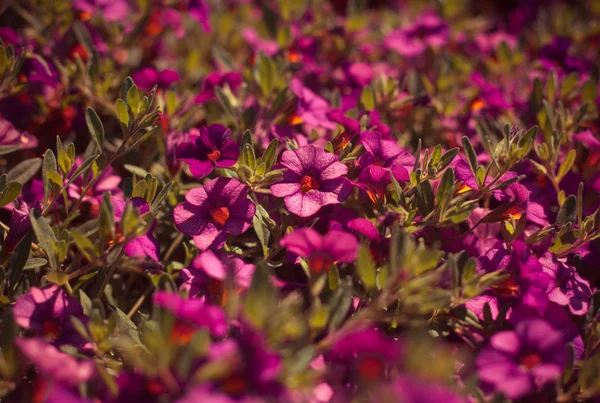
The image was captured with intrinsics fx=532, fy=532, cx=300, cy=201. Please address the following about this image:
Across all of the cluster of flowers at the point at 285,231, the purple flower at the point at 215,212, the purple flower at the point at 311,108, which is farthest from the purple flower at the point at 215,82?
the purple flower at the point at 215,212

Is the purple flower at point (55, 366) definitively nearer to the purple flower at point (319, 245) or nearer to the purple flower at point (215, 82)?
the purple flower at point (319, 245)

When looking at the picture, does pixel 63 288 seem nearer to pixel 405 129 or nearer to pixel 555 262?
pixel 555 262

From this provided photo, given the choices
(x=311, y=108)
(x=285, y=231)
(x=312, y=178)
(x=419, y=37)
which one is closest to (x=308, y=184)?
(x=312, y=178)

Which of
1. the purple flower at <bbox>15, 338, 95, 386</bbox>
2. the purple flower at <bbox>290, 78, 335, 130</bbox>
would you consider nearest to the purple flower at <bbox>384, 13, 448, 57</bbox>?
the purple flower at <bbox>290, 78, 335, 130</bbox>

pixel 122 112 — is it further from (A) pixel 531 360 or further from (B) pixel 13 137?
(A) pixel 531 360

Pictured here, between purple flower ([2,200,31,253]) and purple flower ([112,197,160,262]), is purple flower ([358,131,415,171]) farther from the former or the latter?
purple flower ([2,200,31,253])

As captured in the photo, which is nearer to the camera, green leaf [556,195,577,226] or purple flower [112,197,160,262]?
purple flower [112,197,160,262]
